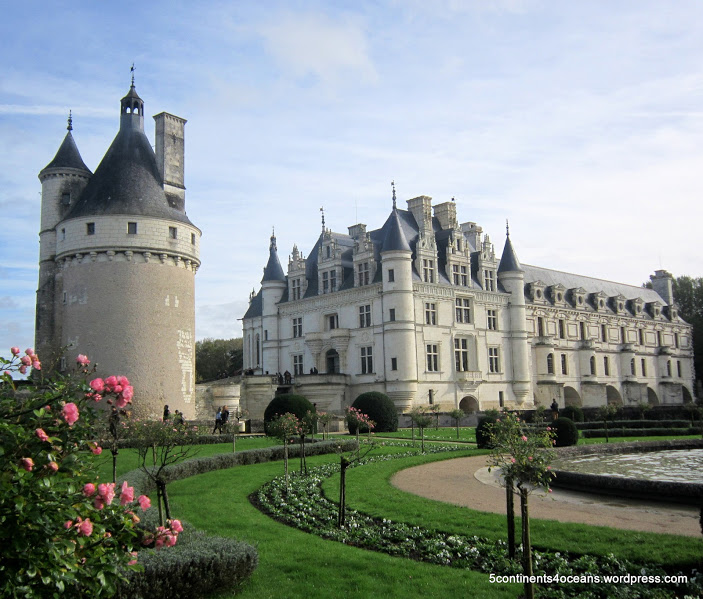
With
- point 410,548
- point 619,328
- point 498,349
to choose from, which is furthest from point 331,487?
point 619,328

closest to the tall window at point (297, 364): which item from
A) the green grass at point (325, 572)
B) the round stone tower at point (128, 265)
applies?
the round stone tower at point (128, 265)

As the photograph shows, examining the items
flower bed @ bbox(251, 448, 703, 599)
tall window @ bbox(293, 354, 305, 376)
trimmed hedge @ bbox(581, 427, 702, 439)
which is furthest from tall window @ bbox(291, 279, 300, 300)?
flower bed @ bbox(251, 448, 703, 599)

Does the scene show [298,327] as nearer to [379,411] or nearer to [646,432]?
[379,411]

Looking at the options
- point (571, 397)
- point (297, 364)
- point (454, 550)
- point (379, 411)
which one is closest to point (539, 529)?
point (454, 550)

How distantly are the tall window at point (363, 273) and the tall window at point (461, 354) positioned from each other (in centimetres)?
A: 756

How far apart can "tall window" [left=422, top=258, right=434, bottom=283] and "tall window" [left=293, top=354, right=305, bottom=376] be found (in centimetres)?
1109

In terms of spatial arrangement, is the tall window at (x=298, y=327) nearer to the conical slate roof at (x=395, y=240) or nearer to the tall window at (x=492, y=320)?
the conical slate roof at (x=395, y=240)

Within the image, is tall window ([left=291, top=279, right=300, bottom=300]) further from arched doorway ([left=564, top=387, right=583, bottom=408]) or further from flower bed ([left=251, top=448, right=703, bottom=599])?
flower bed ([left=251, top=448, right=703, bottom=599])

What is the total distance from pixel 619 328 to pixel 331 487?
55493mm

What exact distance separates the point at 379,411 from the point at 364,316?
11179 millimetres

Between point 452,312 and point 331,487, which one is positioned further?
point 452,312

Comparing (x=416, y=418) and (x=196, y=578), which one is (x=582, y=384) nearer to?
(x=416, y=418)

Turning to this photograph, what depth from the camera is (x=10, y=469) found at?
165 inches

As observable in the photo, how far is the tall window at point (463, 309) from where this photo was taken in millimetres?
45750
